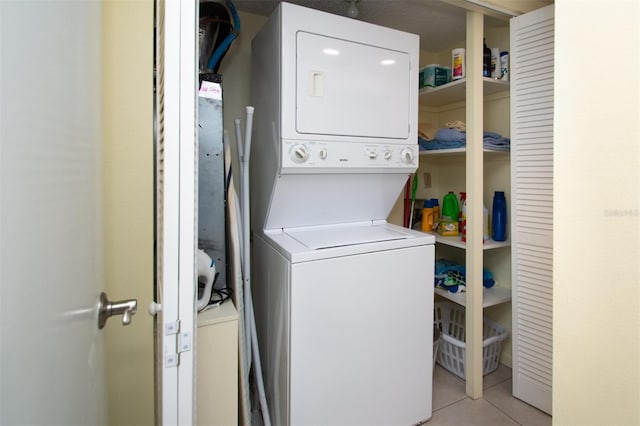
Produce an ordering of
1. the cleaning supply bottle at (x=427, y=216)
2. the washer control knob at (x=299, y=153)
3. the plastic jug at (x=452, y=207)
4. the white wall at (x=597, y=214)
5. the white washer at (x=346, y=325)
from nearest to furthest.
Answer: the white wall at (x=597, y=214)
the white washer at (x=346, y=325)
the washer control knob at (x=299, y=153)
the plastic jug at (x=452, y=207)
the cleaning supply bottle at (x=427, y=216)

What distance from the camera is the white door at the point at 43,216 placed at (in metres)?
0.35

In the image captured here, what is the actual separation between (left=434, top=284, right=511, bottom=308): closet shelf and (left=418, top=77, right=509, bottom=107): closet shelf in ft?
5.14

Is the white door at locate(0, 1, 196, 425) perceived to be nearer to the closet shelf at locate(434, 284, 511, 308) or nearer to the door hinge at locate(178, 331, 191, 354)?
the door hinge at locate(178, 331, 191, 354)

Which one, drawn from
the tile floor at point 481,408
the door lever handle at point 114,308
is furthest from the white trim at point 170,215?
the tile floor at point 481,408

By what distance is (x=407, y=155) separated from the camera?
2217 millimetres

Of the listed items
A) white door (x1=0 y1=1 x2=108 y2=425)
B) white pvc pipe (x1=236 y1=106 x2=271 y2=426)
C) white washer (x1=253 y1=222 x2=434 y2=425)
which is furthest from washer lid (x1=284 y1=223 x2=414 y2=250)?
white door (x1=0 y1=1 x2=108 y2=425)

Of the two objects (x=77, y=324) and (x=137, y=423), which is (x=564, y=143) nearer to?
(x=77, y=324)

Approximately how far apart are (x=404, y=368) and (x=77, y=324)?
6.08 feet

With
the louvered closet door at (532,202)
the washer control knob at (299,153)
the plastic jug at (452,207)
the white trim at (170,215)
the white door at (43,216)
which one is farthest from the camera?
the plastic jug at (452,207)

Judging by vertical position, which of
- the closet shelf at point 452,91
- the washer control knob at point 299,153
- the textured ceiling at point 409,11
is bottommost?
the washer control knob at point 299,153

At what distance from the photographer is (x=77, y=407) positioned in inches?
25.0

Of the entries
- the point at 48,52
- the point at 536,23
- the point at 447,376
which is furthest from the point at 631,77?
the point at 447,376

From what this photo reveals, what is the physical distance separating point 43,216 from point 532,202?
8.18 feet

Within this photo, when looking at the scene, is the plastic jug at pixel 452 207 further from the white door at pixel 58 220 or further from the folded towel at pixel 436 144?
the white door at pixel 58 220
